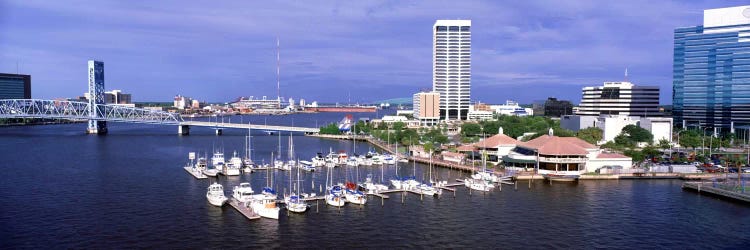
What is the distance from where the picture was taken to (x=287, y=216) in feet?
112

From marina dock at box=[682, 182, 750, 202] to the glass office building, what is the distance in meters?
49.2

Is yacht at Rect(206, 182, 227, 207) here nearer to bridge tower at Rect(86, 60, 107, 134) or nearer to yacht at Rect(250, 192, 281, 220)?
yacht at Rect(250, 192, 281, 220)

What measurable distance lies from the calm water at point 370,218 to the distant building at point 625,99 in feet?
168

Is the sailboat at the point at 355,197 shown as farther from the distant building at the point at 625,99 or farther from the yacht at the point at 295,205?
the distant building at the point at 625,99

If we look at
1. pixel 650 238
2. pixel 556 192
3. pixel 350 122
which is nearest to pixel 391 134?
pixel 350 122

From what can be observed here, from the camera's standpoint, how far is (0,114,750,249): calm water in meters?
29.3

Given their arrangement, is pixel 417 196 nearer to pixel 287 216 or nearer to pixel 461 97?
pixel 287 216

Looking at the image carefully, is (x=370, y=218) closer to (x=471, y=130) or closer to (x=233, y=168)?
(x=233, y=168)

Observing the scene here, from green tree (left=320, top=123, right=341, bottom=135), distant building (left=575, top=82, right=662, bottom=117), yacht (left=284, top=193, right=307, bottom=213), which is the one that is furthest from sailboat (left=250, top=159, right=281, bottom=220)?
distant building (left=575, top=82, right=662, bottom=117)

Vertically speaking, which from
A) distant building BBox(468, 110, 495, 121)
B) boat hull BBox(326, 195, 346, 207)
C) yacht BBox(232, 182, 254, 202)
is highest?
distant building BBox(468, 110, 495, 121)

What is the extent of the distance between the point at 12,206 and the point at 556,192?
37756mm

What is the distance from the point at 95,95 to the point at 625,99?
98288 millimetres

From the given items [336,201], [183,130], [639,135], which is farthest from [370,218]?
[183,130]

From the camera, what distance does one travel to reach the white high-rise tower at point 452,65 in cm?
13875
